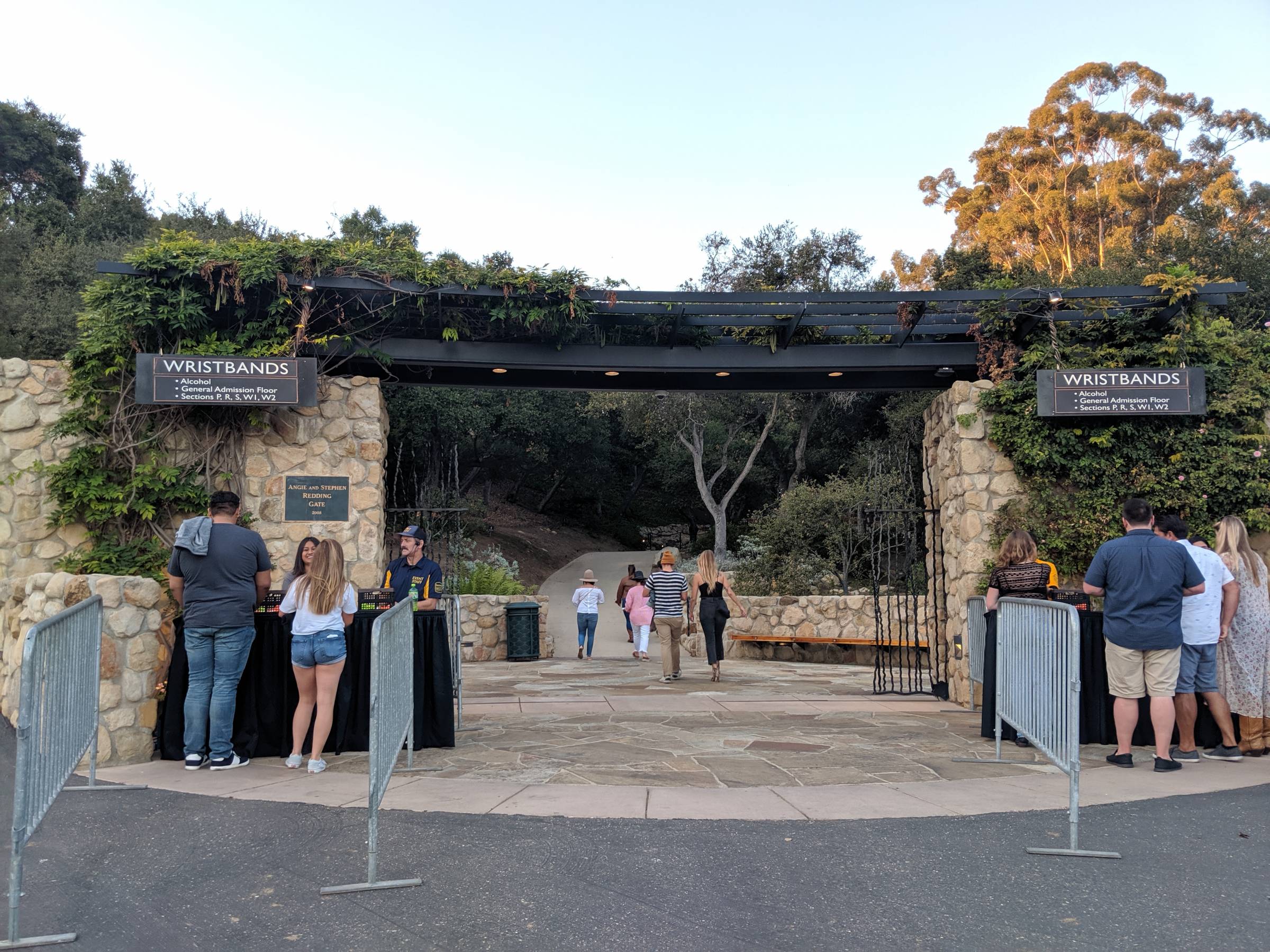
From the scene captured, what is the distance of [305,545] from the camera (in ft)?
20.7

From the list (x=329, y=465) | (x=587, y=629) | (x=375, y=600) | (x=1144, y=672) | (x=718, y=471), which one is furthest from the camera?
(x=718, y=471)

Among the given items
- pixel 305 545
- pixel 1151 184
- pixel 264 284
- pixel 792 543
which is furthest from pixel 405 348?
pixel 1151 184

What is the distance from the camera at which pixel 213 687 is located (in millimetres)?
6312

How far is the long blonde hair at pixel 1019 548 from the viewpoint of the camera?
24.8ft

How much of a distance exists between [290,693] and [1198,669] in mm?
6504

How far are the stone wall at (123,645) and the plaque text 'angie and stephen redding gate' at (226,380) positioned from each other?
2684 mm

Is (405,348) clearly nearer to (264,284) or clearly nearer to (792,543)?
(264,284)

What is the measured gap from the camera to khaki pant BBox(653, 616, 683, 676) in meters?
11.7

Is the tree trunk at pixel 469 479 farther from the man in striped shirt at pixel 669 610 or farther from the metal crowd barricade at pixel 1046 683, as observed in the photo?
the metal crowd barricade at pixel 1046 683

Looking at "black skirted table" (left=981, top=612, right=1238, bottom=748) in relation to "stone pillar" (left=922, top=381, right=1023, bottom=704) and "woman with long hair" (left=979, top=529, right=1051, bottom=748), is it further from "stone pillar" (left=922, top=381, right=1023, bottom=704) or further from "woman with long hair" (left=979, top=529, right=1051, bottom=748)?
"stone pillar" (left=922, top=381, right=1023, bottom=704)

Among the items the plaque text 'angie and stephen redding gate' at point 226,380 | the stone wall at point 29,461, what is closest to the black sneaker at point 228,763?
the plaque text 'angie and stephen redding gate' at point 226,380

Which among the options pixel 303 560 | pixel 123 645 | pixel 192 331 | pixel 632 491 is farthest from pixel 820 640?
pixel 632 491

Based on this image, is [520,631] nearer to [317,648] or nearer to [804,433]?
[317,648]

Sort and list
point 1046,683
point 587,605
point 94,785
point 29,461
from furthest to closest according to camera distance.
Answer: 1. point 587,605
2. point 29,461
3. point 94,785
4. point 1046,683
